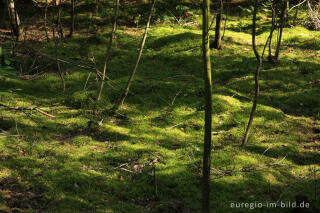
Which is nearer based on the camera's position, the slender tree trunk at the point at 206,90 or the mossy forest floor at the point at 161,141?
the slender tree trunk at the point at 206,90

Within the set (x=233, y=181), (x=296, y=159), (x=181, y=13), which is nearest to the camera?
(x=233, y=181)

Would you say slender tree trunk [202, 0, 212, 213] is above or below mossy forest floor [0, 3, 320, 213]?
above

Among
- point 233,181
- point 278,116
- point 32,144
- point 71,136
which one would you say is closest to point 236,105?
point 278,116

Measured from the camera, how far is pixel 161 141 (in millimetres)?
9453

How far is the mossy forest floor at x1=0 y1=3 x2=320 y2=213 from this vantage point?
6.52 metres

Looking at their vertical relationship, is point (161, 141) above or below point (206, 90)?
below

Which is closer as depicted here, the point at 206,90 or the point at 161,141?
the point at 206,90

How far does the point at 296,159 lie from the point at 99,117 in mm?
7093

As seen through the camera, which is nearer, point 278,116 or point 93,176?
point 93,176

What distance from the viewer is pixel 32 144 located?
335 inches

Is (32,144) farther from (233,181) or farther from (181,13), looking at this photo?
(181,13)

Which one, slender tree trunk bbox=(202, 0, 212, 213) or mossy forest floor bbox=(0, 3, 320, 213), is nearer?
slender tree trunk bbox=(202, 0, 212, 213)

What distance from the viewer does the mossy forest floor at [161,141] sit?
652 centimetres

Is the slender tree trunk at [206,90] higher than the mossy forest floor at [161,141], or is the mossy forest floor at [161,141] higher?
the slender tree trunk at [206,90]
